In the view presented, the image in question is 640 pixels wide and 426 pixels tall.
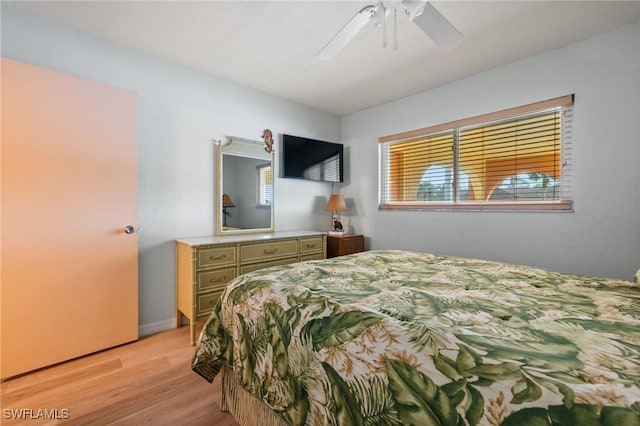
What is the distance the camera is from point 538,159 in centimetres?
252

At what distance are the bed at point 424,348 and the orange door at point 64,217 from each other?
4.18ft

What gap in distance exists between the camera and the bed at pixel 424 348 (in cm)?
61

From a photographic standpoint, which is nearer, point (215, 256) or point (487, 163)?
point (215, 256)

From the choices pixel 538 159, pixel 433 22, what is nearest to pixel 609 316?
pixel 433 22

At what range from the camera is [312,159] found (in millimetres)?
3699

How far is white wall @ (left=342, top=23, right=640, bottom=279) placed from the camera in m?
2.07

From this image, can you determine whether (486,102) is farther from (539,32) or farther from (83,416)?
(83,416)

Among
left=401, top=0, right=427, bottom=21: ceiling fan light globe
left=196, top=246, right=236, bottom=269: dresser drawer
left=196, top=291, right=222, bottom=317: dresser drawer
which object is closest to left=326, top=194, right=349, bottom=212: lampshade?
left=196, top=246, right=236, bottom=269: dresser drawer

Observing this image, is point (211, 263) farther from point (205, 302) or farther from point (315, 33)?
point (315, 33)

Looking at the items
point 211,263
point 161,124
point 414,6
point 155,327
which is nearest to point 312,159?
point 161,124

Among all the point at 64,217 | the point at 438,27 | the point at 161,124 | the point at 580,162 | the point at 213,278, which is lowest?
the point at 213,278

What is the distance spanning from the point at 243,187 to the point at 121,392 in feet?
6.51

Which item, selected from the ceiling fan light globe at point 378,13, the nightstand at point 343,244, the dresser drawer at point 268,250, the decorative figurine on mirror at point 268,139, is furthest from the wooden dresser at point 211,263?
the ceiling fan light globe at point 378,13

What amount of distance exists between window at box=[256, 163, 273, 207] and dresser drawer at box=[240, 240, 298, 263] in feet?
2.02
